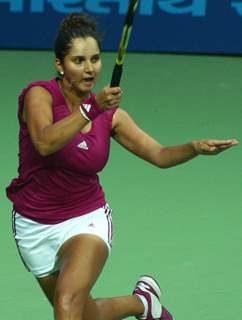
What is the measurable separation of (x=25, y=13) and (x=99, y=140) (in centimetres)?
704

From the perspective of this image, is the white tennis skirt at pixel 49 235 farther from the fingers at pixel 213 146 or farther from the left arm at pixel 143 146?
the fingers at pixel 213 146

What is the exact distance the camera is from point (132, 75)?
1152 cm

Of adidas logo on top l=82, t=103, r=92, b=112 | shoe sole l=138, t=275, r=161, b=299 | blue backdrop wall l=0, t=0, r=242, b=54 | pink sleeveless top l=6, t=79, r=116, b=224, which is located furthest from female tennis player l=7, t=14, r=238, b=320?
blue backdrop wall l=0, t=0, r=242, b=54

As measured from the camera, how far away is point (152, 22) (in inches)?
478

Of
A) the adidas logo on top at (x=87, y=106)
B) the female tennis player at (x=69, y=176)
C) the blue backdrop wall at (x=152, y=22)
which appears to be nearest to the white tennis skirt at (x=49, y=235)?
the female tennis player at (x=69, y=176)

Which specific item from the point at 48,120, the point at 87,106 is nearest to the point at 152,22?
the point at 48,120

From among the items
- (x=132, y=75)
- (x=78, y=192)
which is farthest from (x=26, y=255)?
(x=132, y=75)

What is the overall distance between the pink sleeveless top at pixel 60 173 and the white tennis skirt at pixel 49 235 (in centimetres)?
3

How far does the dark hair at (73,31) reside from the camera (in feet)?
17.7

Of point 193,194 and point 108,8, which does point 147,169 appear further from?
point 108,8

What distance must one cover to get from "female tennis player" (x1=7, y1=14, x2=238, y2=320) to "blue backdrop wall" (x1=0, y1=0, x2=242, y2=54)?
6581 mm

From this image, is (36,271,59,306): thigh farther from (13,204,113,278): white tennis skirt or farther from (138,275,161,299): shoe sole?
(138,275,161,299): shoe sole

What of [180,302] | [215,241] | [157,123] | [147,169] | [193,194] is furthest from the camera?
[157,123]

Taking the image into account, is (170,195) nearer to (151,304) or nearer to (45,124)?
(151,304)
